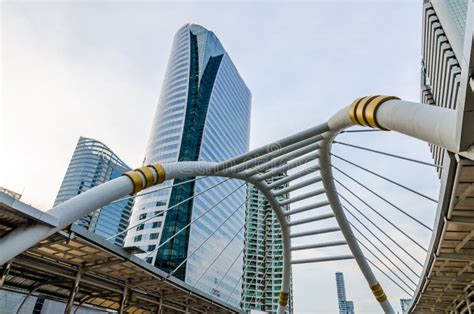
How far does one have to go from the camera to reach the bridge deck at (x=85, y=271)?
32.9 ft

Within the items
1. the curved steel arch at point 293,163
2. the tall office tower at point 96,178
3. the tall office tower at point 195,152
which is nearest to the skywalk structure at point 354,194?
the curved steel arch at point 293,163

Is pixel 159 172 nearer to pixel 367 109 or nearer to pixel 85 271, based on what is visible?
pixel 85 271

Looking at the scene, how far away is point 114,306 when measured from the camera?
949 inches

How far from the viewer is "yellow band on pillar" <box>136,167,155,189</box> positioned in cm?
1324

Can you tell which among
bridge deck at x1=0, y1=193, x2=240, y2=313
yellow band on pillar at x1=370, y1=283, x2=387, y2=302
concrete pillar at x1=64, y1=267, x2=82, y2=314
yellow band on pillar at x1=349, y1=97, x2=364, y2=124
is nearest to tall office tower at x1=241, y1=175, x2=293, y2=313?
yellow band on pillar at x1=370, y1=283, x2=387, y2=302

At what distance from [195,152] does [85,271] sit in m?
77.5

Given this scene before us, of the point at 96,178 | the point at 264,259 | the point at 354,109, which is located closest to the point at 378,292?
the point at 354,109

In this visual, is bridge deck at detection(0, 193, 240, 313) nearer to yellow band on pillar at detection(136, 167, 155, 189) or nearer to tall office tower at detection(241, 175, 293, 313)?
yellow band on pillar at detection(136, 167, 155, 189)

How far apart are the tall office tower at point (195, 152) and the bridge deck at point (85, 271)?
4933 cm

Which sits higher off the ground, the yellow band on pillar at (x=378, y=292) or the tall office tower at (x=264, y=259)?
the tall office tower at (x=264, y=259)

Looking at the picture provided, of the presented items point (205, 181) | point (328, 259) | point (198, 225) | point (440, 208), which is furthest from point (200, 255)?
point (440, 208)

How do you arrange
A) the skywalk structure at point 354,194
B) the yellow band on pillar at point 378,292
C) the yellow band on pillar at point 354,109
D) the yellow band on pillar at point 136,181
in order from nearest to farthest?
the skywalk structure at point 354,194 < the yellow band on pillar at point 354,109 < the yellow band on pillar at point 136,181 < the yellow band on pillar at point 378,292

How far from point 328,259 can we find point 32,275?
685 inches

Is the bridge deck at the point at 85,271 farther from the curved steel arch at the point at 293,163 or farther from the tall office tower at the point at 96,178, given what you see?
the tall office tower at the point at 96,178
